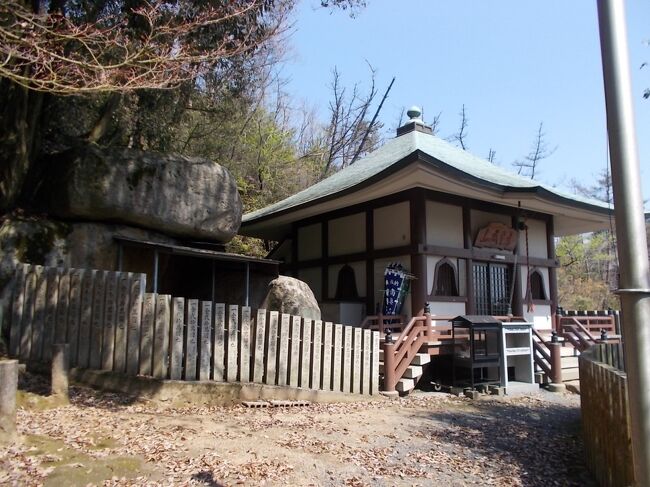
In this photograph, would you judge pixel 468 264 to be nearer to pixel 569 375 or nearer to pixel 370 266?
pixel 370 266

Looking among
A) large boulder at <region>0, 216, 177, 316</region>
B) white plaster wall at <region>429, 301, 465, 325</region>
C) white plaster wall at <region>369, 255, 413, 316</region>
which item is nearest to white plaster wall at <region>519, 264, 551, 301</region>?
white plaster wall at <region>429, 301, 465, 325</region>

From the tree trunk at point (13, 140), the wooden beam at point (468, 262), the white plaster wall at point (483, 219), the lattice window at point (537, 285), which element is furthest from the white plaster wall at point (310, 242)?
the tree trunk at point (13, 140)

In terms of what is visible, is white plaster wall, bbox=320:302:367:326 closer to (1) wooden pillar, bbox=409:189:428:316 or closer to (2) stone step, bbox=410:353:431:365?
(1) wooden pillar, bbox=409:189:428:316

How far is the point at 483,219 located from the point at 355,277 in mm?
3766

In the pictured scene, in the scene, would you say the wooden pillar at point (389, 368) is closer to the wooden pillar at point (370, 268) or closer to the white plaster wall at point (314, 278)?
the wooden pillar at point (370, 268)

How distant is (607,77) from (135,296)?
21.6 feet

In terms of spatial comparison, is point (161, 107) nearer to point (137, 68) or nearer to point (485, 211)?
point (137, 68)

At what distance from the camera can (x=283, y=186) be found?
86.7 ft

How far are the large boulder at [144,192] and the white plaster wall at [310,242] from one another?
375 centimetres

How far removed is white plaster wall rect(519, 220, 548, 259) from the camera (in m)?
14.4

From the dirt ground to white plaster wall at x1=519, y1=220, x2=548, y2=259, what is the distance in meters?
7.05

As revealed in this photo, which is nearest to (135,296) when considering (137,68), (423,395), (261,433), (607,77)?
(261,433)

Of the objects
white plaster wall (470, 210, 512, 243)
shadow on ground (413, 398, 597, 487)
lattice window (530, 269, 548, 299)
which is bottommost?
shadow on ground (413, 398, 597, 487)

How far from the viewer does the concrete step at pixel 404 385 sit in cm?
990
